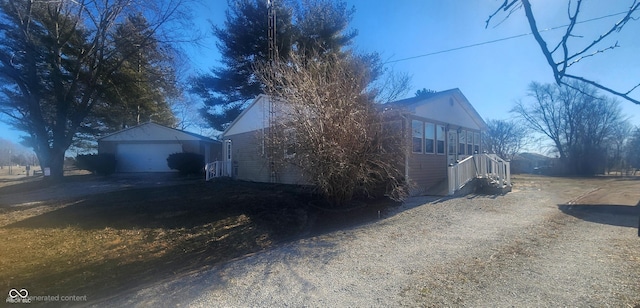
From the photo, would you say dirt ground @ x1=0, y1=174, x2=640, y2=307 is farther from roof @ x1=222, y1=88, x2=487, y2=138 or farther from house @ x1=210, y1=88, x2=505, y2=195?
roof @ x1=222, y1=88, x2=487, y2=138

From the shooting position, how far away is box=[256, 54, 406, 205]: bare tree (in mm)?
7496

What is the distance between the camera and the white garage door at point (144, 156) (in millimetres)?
23719

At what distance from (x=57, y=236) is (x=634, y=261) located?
393 inches

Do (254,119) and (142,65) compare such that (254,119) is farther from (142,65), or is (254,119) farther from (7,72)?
(7,72)

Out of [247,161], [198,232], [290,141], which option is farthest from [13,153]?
[290,141]

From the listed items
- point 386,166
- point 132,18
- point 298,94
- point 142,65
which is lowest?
point 386,166

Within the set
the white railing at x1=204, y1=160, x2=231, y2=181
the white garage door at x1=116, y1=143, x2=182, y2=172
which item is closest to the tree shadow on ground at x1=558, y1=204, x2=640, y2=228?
the white railing at x1=204, y1=160, x2=231, y2=181

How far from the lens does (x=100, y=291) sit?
13.2 ft

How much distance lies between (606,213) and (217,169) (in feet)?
55.6

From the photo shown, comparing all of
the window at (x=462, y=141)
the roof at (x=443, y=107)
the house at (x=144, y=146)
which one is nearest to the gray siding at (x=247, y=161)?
the roof at (x=443, y=107)

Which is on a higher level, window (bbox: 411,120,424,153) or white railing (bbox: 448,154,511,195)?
window (bbox: 411,120,424,153)

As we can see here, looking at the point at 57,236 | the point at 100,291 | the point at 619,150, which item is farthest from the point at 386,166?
the point at 619,150

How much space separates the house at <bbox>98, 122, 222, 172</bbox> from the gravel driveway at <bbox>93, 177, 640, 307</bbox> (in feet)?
67.6

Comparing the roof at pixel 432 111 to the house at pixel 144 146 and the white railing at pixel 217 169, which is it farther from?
the house at pixel 144 146
